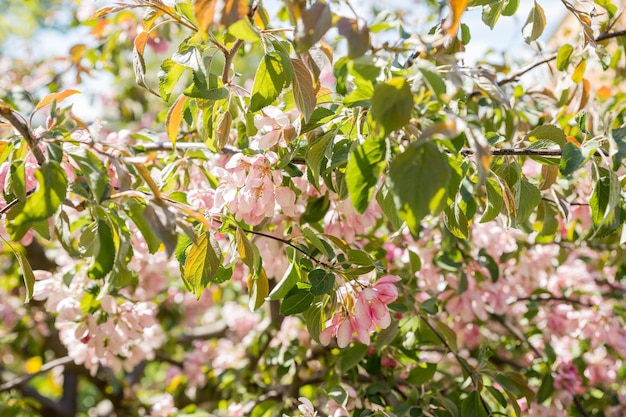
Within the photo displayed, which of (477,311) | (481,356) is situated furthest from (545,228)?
(477,311)

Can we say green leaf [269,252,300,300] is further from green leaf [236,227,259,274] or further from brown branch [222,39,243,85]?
brown branch [222,39,243,85]

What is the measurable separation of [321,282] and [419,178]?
35cm

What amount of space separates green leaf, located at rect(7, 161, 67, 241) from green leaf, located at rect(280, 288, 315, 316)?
399 millimetres

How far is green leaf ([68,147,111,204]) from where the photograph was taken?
73 cm

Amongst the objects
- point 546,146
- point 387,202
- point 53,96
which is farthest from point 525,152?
point 53,96

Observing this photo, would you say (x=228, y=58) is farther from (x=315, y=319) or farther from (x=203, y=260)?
(x=315, y=319)

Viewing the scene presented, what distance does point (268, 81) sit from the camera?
90cm

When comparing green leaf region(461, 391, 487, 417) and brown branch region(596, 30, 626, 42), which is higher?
brown branch region(596, 30, 626, 42)

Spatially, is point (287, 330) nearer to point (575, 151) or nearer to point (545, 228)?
point (545, 228)

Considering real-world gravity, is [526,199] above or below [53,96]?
below

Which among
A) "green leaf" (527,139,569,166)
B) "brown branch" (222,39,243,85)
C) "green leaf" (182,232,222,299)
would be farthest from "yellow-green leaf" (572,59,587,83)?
"green leaf" (182,232,222,299)

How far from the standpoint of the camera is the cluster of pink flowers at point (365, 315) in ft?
3.14

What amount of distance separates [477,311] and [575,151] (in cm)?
87

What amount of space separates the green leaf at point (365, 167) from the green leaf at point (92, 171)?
0.31 metres
